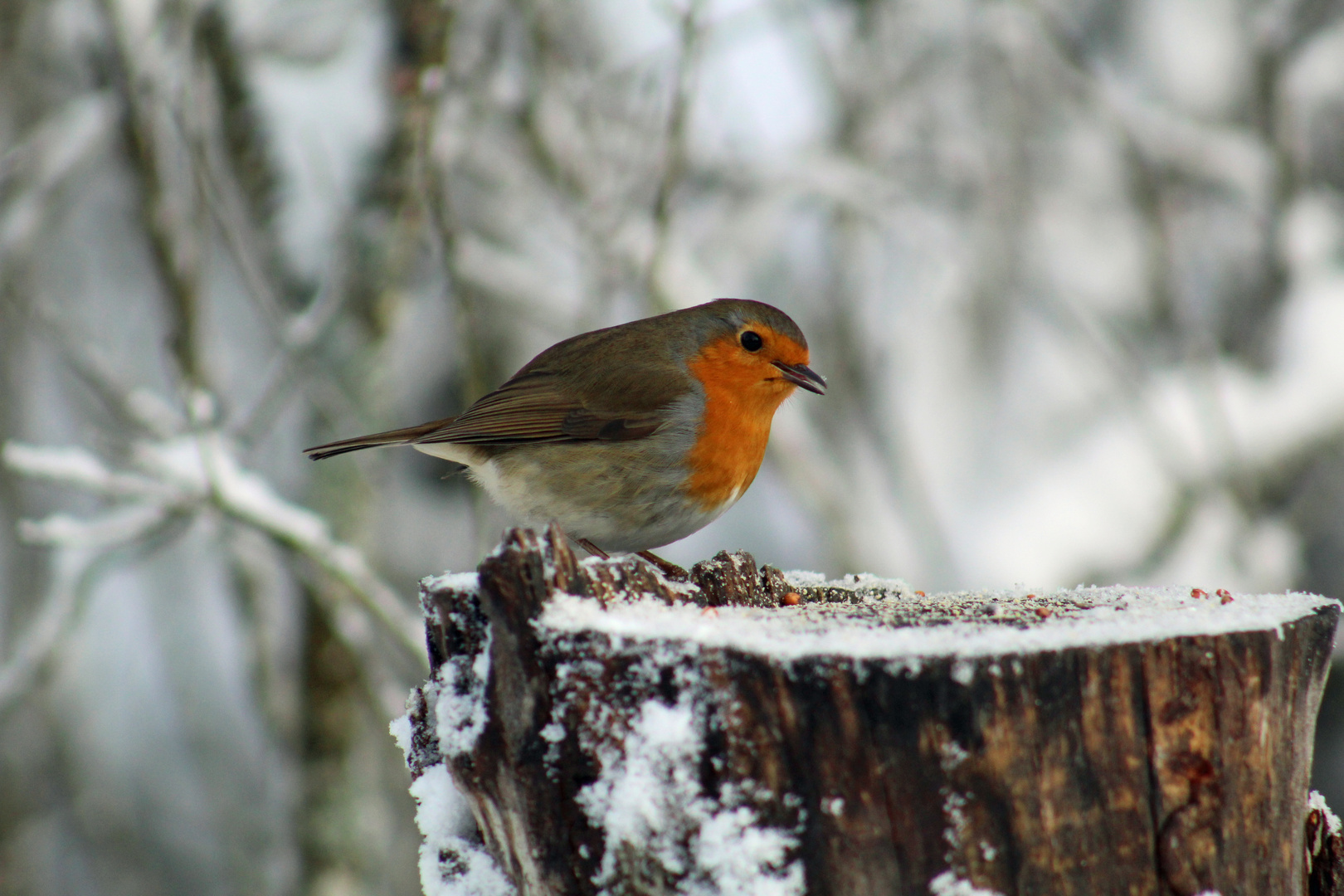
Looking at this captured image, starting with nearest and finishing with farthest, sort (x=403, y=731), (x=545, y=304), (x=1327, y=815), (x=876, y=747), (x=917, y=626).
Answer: (x=876, y=747) < (x=917, y=626) < (x=1327, y=815) < (x=403, y=731) < (x=545, y=304)

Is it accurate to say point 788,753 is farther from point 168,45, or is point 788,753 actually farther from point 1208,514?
point 1208,514

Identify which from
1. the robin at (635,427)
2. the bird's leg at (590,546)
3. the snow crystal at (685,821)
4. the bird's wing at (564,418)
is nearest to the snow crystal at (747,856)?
the snow crystal at (685,821)

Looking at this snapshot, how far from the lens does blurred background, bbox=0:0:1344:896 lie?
4125 millimetres

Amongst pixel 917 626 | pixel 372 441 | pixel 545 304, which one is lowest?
pixel 917 626

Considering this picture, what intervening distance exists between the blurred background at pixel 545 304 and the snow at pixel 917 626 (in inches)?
89.0

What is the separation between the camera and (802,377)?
2912 mm

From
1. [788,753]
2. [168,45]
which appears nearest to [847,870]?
[788,753]

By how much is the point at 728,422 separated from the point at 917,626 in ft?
4.52

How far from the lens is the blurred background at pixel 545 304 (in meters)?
4.12

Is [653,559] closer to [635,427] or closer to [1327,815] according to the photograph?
[635,427]

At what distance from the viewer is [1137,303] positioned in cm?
Result: 624

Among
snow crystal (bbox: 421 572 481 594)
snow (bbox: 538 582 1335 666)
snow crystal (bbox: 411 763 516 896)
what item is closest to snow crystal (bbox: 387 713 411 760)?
snow crystal (bbox: 411 763 516 896)

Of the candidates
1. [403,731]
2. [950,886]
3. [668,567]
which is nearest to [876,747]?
→ [950,886]

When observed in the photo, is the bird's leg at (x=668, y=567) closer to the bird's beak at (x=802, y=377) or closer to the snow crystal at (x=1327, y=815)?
the bird's beak at (x=802, y=377)
